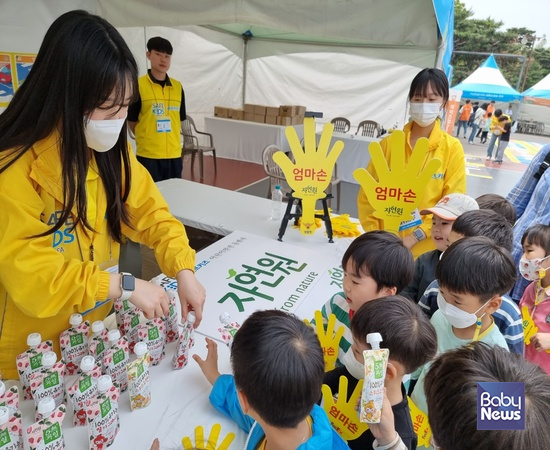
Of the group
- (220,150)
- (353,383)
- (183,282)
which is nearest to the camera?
(353,383)

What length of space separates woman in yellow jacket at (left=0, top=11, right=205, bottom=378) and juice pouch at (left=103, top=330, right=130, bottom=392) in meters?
0.11

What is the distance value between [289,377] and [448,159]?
1.41 m

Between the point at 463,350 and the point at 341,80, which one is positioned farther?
the point at 341,80

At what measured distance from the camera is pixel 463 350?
0.59 metres

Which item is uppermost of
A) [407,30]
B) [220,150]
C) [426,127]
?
[407,30]

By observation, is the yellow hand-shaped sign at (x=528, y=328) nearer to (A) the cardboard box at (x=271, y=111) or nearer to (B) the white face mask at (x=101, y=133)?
(B) the white face mask at (x=101, y=133)

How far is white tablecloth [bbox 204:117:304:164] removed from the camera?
656 centimetres

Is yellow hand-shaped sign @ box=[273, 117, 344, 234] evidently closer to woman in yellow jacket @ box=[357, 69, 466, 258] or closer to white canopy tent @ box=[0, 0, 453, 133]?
woman in yellow jacket @ box=[357, 69, 466, 258]

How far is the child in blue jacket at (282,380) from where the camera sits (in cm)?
67

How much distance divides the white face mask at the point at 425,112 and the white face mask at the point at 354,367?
120cm

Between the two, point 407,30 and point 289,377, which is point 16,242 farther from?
point 407,30

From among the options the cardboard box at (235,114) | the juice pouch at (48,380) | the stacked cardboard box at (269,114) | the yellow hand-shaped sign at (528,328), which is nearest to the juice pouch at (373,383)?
the juice pouch at (48,380)

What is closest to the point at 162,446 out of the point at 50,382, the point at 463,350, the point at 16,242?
the point at 50,382

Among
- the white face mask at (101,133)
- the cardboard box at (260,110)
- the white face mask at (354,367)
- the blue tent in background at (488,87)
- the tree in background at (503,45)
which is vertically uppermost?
the tree in background at (503,45)
